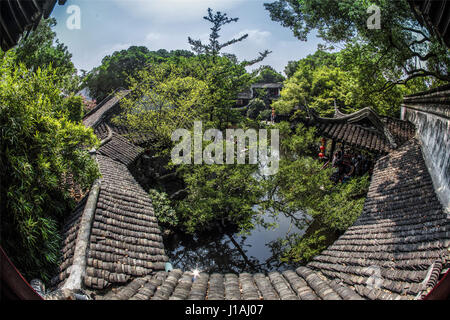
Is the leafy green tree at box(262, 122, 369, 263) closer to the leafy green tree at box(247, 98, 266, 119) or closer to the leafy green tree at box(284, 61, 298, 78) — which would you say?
the leafy green tree at box(247, 98, 266, 119)

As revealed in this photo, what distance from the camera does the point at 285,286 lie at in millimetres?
4051

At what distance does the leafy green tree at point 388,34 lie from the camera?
279 inches

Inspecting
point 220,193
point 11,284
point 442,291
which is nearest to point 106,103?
point 220,193

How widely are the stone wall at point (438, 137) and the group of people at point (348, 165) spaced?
4.95 metres

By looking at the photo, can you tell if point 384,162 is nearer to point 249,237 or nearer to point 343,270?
point 249,237

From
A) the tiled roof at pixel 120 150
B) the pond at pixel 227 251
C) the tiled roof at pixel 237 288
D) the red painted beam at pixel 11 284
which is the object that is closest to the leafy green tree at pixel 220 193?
the pond at pixel 227 251

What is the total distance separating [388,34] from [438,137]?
338cm

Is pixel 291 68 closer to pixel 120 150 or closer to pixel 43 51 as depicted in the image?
pixel 120 150

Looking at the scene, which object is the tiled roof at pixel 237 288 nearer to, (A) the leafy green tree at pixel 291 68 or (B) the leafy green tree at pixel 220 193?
(B) the leafy green tree at pixel 220 193

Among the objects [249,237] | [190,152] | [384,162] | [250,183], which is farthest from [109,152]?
[384,162]

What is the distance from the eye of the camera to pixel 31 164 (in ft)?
16.1

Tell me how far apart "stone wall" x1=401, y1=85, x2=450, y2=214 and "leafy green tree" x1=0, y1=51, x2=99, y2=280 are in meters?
8.21

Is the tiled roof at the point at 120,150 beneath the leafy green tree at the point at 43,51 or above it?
beneath

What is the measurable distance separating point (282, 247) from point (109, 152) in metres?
8.75
